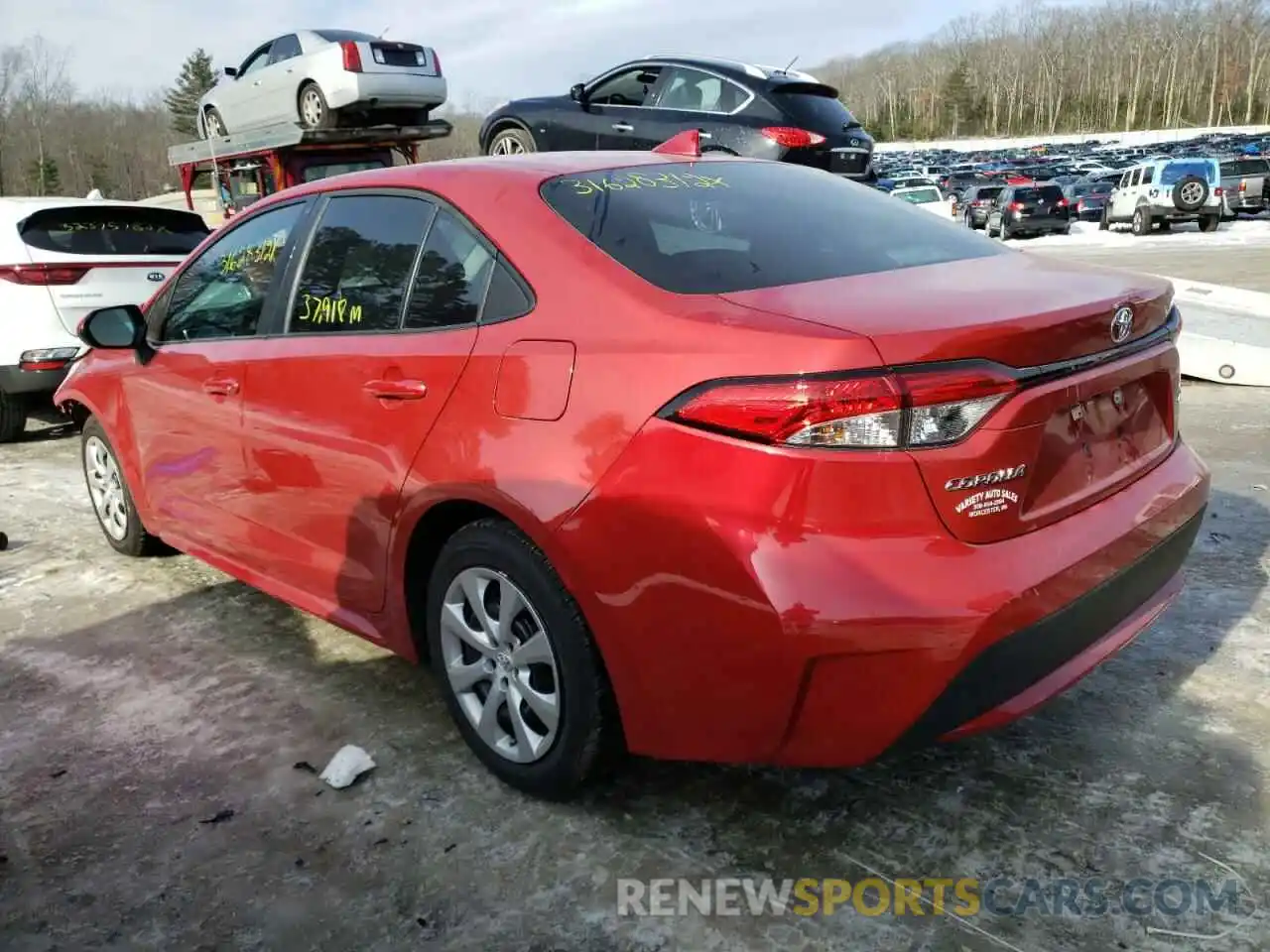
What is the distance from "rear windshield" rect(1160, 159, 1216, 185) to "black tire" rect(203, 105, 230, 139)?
2079 cm

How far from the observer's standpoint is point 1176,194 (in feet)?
77.8

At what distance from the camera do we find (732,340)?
2.07m

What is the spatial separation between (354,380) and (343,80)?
29.1 feet

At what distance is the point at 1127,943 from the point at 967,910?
31 centimetres

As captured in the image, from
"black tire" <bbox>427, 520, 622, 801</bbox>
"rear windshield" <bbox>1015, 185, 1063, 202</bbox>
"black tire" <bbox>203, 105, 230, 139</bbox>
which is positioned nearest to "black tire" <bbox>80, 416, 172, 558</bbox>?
"black tire" <bbox>427, 520, 622, 801</bbox>

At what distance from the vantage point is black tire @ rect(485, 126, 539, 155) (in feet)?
31.1

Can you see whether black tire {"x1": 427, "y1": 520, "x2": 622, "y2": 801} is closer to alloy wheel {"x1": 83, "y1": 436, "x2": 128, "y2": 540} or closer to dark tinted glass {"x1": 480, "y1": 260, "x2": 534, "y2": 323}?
A: dark tinted glass {"x1": 480, "y1": 260, "x2": 534, "y2": 323}

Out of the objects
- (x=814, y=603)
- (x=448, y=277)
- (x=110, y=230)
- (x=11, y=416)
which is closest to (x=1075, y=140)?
(x=110, y=230)

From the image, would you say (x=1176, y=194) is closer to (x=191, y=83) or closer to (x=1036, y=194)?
(x=1036, y=194)

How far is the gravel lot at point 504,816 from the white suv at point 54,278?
4.01m

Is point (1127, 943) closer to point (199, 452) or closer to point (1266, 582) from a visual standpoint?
point (1266, 582)

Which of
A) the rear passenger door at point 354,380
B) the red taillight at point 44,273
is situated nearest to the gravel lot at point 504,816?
the rear passenger door at point 354,380

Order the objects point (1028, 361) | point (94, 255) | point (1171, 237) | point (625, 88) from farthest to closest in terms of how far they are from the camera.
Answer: point (1171, 237)
point (625, 88)
point (94, 255)
point (1028, 361)

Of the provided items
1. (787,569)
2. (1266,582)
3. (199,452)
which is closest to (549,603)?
(787,569)
